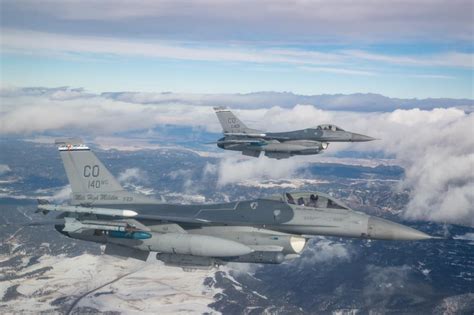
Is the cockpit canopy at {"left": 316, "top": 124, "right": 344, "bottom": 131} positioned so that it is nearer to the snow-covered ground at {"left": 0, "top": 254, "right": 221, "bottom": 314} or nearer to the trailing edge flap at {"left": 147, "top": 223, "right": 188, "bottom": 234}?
the trailing edge flap at {"left": 147, "top": 223, "right": 188, "bottom": 234}

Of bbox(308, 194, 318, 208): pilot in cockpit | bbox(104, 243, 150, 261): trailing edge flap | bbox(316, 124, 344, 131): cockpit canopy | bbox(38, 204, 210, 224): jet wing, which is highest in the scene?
bbox(316, 124, 344, 131): cockpit canopy

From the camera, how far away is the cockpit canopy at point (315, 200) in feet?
69.5

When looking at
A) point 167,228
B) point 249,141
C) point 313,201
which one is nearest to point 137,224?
point 167,228

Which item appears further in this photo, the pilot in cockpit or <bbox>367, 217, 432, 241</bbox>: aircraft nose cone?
the pilot in cockpit

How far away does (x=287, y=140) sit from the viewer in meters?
39.9

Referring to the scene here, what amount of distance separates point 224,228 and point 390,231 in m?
7.79

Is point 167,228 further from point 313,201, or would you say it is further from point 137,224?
point 313,201

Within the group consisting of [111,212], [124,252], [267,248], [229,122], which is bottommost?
[124,252]

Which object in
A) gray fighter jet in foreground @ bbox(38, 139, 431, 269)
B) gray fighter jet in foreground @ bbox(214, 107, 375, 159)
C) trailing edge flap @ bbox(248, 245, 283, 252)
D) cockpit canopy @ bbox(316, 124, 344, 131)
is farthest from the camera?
cockpit canopy @ bbox(316, 124, 344, 131)

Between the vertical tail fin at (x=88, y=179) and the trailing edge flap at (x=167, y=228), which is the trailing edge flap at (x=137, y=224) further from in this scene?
the vertical tail fin at (x=88, y=179)

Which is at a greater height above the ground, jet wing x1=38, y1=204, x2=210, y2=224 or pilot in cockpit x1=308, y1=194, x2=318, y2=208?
pilot in cockpit x1=308, y1=194, x2=318, y2=208

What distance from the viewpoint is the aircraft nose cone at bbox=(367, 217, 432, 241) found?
20.1 meters

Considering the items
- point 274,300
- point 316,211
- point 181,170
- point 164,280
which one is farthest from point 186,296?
point 181,170

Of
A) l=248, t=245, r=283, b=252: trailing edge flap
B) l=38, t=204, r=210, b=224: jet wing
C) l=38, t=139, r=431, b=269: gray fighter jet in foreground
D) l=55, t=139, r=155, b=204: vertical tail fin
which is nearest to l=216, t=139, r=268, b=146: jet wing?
l=55, t=139, r=155, b=204: vertical tail fin
